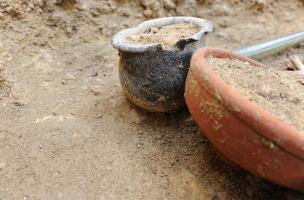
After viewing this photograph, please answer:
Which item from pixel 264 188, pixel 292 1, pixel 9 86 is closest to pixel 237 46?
pixel 292 1

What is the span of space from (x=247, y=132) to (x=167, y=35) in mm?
652

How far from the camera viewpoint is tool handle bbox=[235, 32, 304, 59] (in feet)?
7.06

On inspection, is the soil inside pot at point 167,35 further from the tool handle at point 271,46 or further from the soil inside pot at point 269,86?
the tool handle at point 271,46

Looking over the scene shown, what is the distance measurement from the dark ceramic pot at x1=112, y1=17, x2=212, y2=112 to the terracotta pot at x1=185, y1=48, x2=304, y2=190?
0.85ft

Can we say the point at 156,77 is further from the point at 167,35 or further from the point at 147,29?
the point at 147,29

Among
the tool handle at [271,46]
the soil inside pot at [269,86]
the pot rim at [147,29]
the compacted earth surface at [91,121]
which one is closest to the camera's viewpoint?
the soil inside pot at [269,86]

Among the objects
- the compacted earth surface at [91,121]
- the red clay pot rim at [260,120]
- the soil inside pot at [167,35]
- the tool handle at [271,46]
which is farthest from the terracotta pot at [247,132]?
the tool handle at [271,46]

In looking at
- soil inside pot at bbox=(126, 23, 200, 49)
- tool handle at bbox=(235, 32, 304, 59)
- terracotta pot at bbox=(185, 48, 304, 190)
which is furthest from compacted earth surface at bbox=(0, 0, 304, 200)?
soil inside pot at bbox=(126, 23, 200, 49)

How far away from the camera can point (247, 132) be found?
3.76 ft

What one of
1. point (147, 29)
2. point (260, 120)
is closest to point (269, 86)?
point (260, 120)

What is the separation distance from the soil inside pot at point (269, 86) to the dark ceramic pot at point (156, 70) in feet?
0.51

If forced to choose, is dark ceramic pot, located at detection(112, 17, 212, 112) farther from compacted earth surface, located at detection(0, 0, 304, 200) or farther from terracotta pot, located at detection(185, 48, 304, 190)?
terracotta pot, located at detection(185, 48, 304, 190)

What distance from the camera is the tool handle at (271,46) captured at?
7.06 ft

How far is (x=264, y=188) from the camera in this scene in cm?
137
